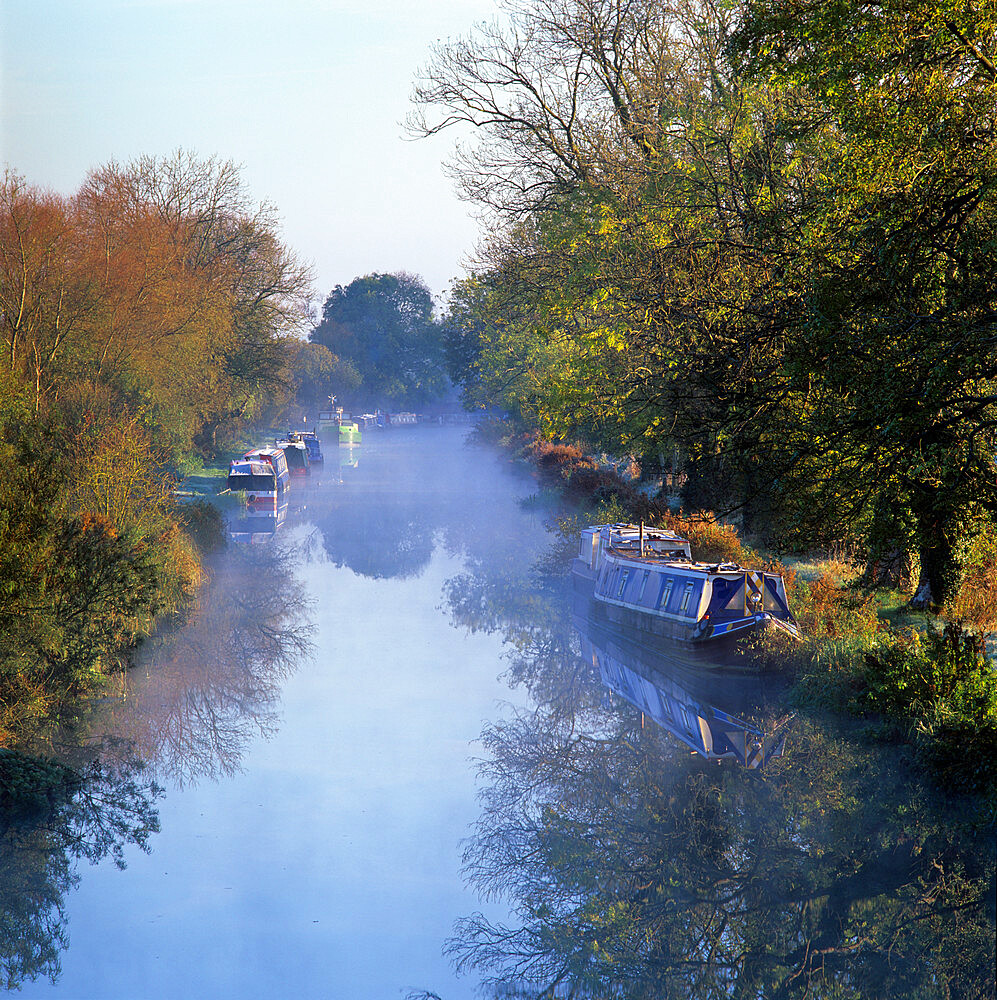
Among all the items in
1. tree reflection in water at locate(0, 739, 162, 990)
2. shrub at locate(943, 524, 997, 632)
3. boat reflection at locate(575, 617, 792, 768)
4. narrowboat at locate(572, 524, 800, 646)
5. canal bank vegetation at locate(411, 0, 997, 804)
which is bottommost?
tree reflection in water at locate(0, 739, 162, 990)

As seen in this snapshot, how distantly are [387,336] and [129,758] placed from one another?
352 feet

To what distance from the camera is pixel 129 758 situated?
540 inches

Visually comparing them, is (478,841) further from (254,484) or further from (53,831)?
(254,484)

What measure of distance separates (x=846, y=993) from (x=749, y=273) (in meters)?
11.8

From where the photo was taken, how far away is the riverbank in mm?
11828

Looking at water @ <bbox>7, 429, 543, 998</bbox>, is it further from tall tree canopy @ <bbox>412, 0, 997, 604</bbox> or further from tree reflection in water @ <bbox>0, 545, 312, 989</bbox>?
tall tree canopy @ <bbox>412, 0, 997, 604</bbox>

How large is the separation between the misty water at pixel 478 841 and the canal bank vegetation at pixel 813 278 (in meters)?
2.05

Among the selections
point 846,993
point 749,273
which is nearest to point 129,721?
point 846,993

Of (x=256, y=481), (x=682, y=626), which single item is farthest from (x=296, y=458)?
(x=682, y=626)

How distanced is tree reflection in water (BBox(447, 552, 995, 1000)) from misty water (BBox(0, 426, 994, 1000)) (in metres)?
0.03

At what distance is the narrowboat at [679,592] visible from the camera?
58.0ft

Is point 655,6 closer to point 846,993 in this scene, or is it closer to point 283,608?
point 283,608

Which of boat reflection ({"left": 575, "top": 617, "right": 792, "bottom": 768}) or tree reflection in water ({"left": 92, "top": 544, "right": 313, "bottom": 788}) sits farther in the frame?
boat reflection ({"left": 575, "top": 617, "right": 792, "bottom": 768})

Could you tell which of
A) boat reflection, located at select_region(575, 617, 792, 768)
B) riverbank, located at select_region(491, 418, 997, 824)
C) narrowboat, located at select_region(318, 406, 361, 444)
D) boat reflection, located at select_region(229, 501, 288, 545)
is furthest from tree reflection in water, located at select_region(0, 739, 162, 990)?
narrowboat, located at select_region(318, 406, 361, 444)
